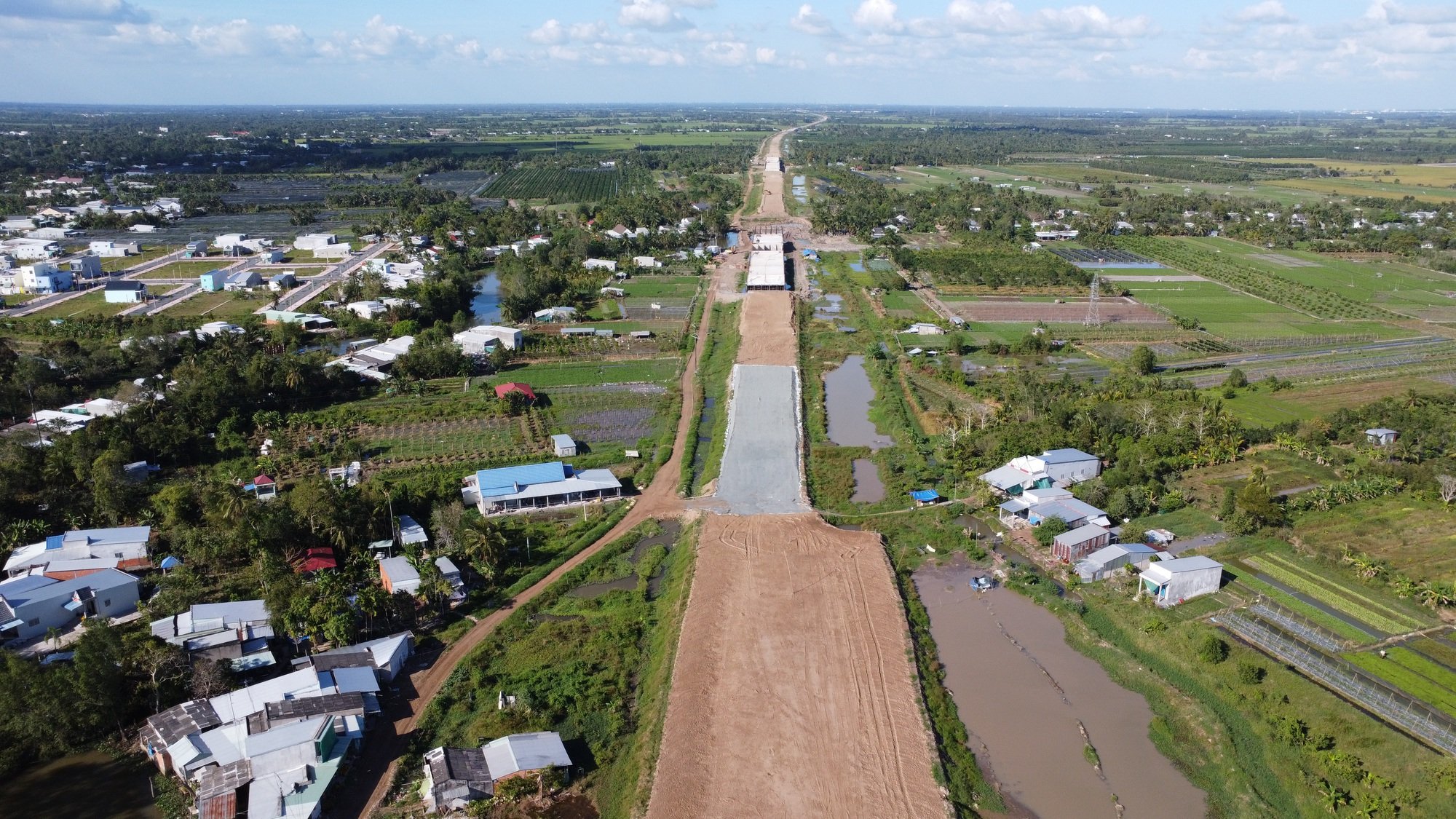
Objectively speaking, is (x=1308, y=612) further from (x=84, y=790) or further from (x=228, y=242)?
(x=228, y=242)

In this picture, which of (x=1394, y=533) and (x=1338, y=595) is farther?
(x=1394, y=533)

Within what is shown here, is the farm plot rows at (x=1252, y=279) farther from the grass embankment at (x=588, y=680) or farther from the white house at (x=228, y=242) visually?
the white house at (x=228, y=242)

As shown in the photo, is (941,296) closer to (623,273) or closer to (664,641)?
(623,273)

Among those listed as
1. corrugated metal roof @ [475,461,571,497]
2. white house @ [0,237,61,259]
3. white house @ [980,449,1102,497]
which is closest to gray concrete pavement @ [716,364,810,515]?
corrugated metal roof @ [475,461,571,497]

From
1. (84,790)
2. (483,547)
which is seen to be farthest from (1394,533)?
(84,790)

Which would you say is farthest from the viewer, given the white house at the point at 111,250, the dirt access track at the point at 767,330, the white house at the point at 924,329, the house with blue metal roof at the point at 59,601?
the white house at the point at 111,250

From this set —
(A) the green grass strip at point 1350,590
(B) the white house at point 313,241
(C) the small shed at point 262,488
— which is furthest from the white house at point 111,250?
(A) the green grass strip at point 1350,590

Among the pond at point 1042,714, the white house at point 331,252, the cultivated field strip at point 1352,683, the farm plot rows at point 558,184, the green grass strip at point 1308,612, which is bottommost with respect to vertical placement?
the pond at point 1042,714
